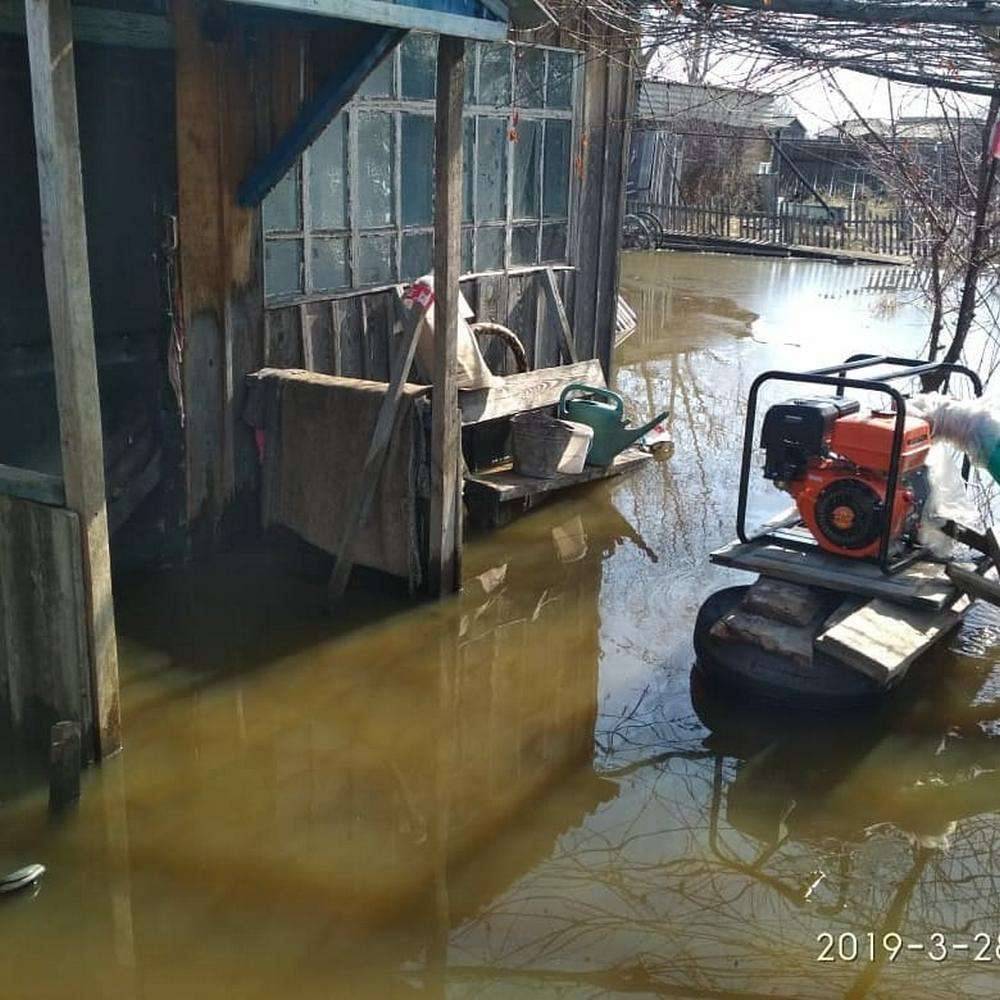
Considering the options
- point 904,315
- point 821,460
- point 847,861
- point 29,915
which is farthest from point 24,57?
point 904,315

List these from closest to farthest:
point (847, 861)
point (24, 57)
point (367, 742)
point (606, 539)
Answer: point (847, 861) < point (367, 742) < point (24, 57) < point (606, 539)

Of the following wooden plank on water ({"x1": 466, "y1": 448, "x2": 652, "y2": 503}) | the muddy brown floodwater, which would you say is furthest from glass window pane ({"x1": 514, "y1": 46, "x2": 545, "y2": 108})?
the muddy brown floodwater

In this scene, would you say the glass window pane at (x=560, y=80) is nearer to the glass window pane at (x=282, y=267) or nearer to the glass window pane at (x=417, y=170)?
the glass window pane at (x=417, y=170)

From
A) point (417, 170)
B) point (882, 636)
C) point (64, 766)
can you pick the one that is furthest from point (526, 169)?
point (64, 766)

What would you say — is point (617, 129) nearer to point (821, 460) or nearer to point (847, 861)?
point (821, 460)

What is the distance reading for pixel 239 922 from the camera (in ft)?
13.2

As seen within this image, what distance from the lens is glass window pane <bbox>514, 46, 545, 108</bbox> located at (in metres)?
8.98

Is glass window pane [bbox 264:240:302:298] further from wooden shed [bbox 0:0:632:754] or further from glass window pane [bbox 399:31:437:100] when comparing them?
glass window pane [bbox 399:31:437:100]

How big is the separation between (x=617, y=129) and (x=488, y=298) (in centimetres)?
222

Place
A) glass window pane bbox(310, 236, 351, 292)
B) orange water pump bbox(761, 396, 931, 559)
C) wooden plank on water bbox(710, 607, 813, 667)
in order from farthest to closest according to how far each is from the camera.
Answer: glass window pane bbox(310, 236, 351, 292)
orange water pump bbox(761, 396, 931, 559)
wooden plank on water bbox(710, 607, 813, 667)

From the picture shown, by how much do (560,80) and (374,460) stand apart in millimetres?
4483

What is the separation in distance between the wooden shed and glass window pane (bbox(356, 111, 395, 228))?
0.04ft

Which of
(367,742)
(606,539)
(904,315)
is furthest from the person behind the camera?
(904,315)

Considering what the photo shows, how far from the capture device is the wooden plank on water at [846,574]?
566cm
